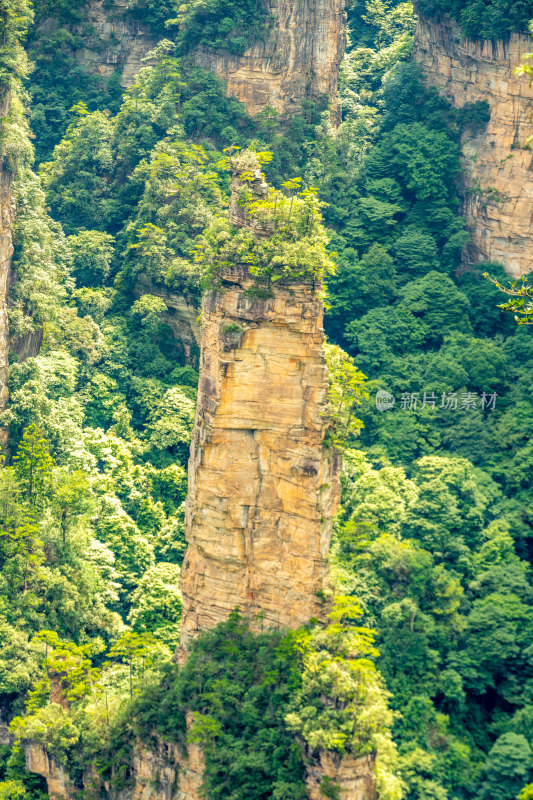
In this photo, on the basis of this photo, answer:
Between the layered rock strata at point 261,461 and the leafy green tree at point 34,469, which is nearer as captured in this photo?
the layered rock strata at point 261,461

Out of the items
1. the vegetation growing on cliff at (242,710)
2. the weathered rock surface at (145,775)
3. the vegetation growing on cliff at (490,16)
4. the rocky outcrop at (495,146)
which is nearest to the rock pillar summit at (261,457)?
the vegetation growing on cliff at (242,710)

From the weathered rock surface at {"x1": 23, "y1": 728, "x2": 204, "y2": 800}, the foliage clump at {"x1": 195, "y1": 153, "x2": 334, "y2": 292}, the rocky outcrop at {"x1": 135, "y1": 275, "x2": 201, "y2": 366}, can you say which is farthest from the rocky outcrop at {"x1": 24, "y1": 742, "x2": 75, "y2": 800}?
the rocky outcrop at {"x1": 135, "y1": 275, "x2": 201, "y2": 366}

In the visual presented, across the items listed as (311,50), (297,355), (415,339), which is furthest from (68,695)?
(311,50)

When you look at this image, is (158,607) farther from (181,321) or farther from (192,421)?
(181,321)

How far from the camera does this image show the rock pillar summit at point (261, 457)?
34562 mm

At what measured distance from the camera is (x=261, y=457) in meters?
35.3

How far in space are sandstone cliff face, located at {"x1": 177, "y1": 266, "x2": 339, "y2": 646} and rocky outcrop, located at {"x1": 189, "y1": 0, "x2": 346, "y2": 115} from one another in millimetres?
21751

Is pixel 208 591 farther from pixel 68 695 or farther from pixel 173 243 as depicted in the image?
pixel 173 243

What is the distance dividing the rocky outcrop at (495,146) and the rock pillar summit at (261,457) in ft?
56.8

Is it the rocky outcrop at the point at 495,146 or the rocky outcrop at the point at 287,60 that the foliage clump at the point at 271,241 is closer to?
the rocky outcrop at the point at 495,146

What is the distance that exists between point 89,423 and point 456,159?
16795 millimetres

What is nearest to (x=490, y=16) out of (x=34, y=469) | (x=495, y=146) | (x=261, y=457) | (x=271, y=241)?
(x=495, y=146)

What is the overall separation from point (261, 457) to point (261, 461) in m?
0.11

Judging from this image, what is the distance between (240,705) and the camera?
3381cm
